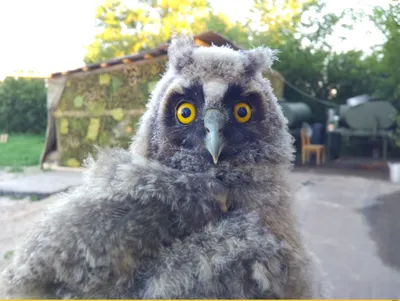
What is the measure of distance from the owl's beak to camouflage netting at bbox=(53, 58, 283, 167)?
4.22 meters

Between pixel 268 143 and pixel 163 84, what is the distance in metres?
0.37

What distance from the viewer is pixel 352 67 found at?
34.8ft

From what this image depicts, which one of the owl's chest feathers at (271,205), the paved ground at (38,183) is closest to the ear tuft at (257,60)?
the owl's chest feathers at (271,205)

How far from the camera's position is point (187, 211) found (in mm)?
1090

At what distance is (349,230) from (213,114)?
3.73 m

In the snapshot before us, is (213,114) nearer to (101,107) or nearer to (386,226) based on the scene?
(386,226)

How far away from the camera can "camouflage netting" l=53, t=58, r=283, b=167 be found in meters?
5.60

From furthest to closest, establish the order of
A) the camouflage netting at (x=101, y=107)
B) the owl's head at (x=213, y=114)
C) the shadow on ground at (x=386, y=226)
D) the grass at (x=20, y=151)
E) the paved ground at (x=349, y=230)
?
the grass at (x=20, y=151) < the camouflage netting at (x=101, y=107) < the shadow on ground at (x=386, y=226) < the paved ground at (x=349, y=230) < the owl's head at (x=213, y=114)

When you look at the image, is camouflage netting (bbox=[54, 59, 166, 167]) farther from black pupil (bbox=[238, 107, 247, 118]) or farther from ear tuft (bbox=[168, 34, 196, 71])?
black pupil (bbox=[238, 107, 247, 118])

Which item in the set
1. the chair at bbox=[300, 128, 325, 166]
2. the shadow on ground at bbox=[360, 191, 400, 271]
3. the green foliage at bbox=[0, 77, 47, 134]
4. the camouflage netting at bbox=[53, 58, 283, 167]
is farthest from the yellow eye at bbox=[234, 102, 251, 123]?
the chair at bbox=[300, 128, 325, 166]

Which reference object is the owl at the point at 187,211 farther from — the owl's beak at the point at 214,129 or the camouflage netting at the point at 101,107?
the camouflage netting at the point at 101,107

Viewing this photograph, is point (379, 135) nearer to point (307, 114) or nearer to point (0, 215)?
point (307, 114)

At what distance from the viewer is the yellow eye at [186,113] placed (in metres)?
1.18

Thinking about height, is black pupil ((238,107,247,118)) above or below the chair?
above
